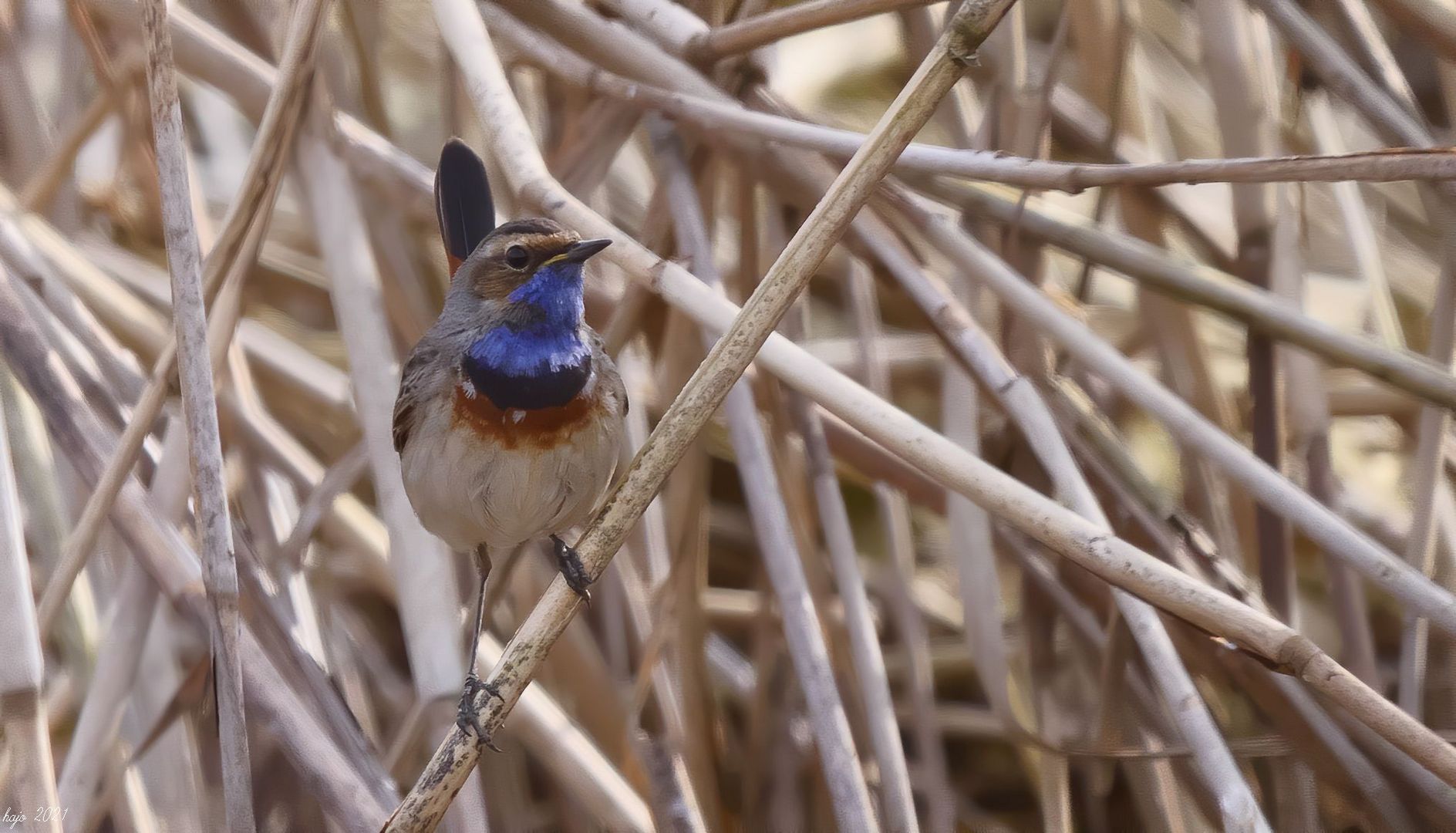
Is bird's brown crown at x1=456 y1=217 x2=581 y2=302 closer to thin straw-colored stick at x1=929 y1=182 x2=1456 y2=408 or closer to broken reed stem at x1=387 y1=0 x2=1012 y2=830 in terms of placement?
broken reed stem at x1=387 y1=0 x2=1012 y2=830

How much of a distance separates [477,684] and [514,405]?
0.61 metres

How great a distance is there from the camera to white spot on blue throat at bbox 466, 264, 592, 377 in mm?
2715

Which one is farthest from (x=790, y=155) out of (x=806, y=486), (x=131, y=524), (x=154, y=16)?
(x=131, y=524)

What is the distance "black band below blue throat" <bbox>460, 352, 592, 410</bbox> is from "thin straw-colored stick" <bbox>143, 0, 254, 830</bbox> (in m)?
0.65

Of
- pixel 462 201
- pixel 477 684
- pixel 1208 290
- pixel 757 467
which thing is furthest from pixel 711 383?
pixel 1208 290

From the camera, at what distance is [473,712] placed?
2227 mm

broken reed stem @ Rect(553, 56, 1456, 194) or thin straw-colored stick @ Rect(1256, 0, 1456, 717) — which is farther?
thin straw-colored stick @ Rect(1256, 0, 1456, 717)

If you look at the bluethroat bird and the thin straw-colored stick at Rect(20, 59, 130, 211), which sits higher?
the thin straw-colored stick at Rect(20, 59, 130, 211)

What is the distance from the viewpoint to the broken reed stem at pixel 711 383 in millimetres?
1977

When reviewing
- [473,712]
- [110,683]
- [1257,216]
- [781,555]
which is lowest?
[473,712]

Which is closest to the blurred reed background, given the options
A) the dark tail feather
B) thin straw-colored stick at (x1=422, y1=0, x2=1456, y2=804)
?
thin straw-colored stick at (x1=422, y1=0, x2=1456, y2=804)

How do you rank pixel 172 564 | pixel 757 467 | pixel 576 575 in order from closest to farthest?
pixel 576 575
pixel 172 564
pixel 757 467

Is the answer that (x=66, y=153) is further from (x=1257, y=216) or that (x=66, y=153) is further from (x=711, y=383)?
(x=1257, y=216)

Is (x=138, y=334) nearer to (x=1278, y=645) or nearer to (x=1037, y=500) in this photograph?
(x=1037, y=500)
